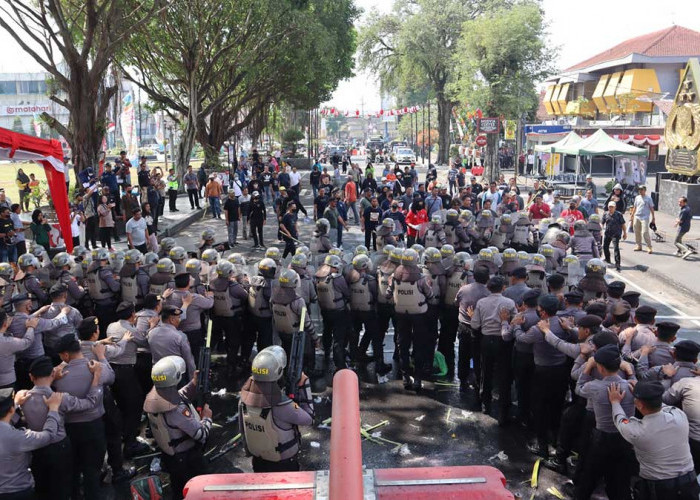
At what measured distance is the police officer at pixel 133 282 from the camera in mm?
9461

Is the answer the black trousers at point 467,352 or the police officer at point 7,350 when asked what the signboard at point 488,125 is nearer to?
the black trousers at point 467,352

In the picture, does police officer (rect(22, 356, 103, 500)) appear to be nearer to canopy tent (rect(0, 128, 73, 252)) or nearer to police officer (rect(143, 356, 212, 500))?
police officer (rect(143, 356, 212, 500))

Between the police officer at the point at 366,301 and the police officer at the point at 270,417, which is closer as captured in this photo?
the police officer at the point at 270,417

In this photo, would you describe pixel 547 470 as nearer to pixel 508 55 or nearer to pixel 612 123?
pixel 508 55

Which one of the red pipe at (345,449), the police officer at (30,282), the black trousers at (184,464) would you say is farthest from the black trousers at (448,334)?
the red pipe at (345,449)

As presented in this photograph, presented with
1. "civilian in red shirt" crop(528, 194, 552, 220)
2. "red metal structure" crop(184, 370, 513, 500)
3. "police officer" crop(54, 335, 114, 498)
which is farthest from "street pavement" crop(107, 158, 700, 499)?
"civilian in red shirt" crop(528, 194, 552, 220)

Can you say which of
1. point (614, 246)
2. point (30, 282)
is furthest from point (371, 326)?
point (614, 246)

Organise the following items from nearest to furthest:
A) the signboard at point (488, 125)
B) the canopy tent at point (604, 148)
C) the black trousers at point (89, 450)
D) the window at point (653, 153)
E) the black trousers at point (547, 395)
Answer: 1. the black trousers at point (89, 450)
2. the black trousers at point (547, 395)
3. the canopy tent at point (604, 148)
4. the signboard at point (488, 125)
5. the window at point (653, 153)

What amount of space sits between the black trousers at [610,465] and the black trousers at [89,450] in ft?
15.1

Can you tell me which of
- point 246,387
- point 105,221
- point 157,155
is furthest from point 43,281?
point 157,155

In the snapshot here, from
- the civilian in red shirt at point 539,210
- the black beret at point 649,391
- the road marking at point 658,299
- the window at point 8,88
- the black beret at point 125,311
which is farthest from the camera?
the window at point 8,88

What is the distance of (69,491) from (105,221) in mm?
11741

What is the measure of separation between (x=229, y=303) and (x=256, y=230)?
980 cm

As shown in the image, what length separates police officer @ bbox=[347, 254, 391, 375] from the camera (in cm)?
927
